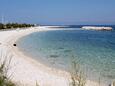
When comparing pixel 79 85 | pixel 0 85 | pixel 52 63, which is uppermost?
pixel 79 85

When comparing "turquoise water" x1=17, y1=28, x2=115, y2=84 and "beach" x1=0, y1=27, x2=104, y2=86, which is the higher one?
"beach" x1=0, y1=27, x2=104, y2=86

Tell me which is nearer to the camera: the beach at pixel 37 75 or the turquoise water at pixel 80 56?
the beach at pixel 37 75

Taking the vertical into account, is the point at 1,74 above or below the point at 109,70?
above

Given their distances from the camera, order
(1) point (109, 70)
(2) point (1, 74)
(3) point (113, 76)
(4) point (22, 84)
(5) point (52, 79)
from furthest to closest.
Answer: (1) point (109, 70), (3) point (113, 76), (5) point (52, 79), (4) point (22, 84), (2) point (1, 74)

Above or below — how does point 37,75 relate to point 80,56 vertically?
above

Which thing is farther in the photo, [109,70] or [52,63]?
[52,63]

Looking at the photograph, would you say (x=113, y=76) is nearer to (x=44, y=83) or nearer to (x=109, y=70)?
(x=109, y=70)

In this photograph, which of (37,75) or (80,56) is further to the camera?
(80,56)

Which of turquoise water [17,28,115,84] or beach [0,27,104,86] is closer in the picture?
beach [0,27,104,86]

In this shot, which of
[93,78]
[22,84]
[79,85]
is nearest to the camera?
[79,85]

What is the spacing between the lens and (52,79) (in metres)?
9.62

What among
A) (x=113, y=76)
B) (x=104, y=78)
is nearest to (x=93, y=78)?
(x=104, y=78)

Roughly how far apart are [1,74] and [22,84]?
11.9 ft

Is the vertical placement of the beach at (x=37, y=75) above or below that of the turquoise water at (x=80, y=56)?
above
